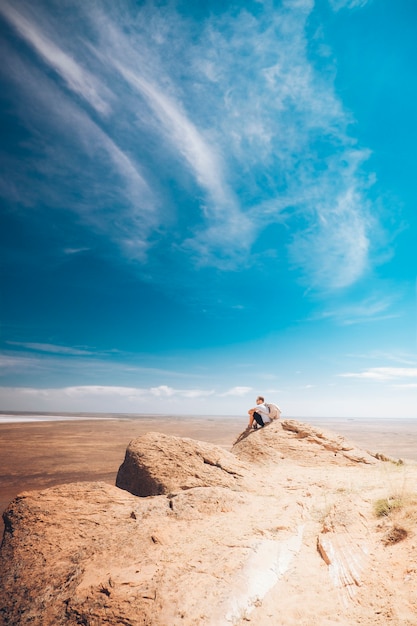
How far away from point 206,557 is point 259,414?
7.73m

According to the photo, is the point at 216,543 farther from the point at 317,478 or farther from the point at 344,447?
the point at 344,447

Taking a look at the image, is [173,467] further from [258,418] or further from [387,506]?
[258,418]

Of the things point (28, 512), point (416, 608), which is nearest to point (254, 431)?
point (28, 512)

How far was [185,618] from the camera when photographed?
10.8 feet

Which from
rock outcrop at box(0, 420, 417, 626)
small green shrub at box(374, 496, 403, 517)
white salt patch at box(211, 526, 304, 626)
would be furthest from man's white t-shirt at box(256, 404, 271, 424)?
white salt patch at box(211, 526, 304, 626)

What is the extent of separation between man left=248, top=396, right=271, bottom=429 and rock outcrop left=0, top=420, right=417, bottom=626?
13.8 feet

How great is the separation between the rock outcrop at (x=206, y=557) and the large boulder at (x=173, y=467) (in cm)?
8

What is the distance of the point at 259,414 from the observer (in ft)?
38.1

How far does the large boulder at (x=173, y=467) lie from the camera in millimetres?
7281

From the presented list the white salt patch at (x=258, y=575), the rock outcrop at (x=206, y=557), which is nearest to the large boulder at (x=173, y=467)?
the rock outcrop at (x=206, y=557)

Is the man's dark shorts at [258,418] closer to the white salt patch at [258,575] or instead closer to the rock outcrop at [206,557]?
the rock outcrop at [206,557]

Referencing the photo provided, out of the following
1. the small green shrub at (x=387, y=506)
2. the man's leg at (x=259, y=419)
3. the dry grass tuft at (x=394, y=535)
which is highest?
the man's leg at (x=259, y=419)

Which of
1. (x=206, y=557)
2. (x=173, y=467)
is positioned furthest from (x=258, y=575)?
(x=173, y=467)

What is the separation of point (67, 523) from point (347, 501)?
474 centimetres
